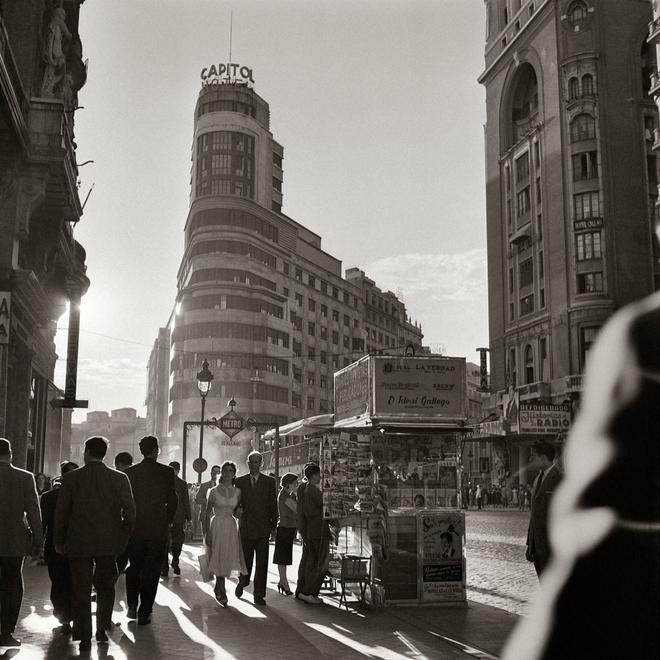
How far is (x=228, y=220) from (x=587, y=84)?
38250 mm

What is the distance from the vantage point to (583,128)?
57781mm

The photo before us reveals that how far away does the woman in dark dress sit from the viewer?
524 inches

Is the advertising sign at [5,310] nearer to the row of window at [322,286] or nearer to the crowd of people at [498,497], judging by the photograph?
the crowd of people at [498,497]

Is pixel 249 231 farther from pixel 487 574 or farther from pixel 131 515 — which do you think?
pixel 131 515

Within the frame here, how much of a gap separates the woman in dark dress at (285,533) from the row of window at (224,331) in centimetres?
6632

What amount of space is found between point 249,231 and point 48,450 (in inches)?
2206

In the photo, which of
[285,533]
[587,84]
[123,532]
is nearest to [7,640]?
[123,532]

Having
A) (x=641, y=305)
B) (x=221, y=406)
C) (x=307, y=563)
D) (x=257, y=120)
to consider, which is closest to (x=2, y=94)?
(x=307, y=563)

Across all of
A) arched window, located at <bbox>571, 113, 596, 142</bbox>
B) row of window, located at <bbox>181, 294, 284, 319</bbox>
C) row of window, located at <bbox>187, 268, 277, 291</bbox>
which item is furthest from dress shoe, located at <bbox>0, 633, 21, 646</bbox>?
row of window, located at <bbox>187, 268, 277, 291</bbox>

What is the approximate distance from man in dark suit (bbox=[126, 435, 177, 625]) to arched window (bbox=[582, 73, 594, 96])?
→ 176ft

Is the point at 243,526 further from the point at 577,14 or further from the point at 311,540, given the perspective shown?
the point at 577,14

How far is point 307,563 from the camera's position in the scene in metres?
12.3

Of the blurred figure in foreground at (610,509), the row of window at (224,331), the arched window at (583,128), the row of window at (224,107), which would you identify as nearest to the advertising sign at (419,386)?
the blurred figure in foreground at (610,509)

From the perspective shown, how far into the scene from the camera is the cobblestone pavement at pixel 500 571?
39.1 ft
